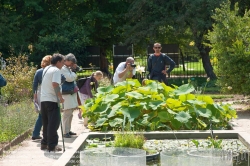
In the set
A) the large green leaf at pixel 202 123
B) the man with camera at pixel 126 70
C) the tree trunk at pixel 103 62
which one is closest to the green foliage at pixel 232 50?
the man with camera at pixel 126 70

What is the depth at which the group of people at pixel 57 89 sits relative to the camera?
1016cm

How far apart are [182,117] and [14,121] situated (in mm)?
3978

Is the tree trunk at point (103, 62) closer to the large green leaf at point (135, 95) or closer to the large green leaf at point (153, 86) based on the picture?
the large green leaf at point (153, 86)

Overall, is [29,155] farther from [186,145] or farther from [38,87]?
[186,145]

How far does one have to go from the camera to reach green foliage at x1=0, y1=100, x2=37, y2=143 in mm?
12070

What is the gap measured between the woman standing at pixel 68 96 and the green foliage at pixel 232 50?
5304 millimetres

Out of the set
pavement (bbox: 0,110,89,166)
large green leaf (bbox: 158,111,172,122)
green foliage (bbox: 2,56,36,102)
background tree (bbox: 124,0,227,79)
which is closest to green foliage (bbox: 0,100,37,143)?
pavement (bbox: 0,110,89,166)

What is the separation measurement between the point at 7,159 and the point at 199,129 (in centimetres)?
325

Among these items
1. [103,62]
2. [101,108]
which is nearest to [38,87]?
[101,108]

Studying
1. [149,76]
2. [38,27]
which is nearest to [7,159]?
[149,76]

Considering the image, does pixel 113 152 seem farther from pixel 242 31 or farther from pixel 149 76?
pixel 242 31

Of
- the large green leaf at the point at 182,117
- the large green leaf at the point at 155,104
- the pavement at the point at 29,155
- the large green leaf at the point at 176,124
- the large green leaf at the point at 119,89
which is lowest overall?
the pavement at the point at 29,155

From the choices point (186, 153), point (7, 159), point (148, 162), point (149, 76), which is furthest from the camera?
point (149, 76)

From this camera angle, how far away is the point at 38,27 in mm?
30125
